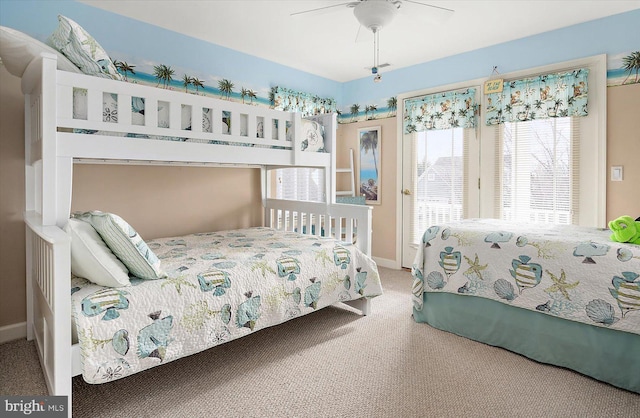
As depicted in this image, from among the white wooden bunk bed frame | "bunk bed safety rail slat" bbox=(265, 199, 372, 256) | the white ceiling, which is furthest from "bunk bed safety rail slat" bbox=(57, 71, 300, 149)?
the white ceiling

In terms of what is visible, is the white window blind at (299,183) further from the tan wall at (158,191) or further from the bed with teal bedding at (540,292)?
the bed with teal bedding at (540,292)

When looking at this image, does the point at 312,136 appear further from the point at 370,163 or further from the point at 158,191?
the point at 370,163

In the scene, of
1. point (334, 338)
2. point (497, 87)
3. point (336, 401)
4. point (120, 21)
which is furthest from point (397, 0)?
point (336, 401)

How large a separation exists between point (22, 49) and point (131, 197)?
→ 136 centimetres

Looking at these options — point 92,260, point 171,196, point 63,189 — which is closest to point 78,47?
point 63,189

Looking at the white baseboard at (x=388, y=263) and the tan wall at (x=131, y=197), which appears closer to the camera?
the tan wall at (x=131, y=197)

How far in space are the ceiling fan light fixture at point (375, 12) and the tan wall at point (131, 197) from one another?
1.87 metres

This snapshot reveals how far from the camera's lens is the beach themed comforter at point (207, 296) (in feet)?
5.07

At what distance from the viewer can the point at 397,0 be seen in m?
2.46

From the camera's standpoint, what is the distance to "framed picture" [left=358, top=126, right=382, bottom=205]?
448 centimetres

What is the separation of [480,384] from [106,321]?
1799 mm

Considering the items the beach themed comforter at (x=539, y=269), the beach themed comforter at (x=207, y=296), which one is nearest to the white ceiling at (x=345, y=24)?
the beach themed comforter at (x=539, y=269)

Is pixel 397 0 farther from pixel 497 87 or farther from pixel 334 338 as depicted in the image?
pixel 334 338

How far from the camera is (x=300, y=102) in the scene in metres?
4.20
